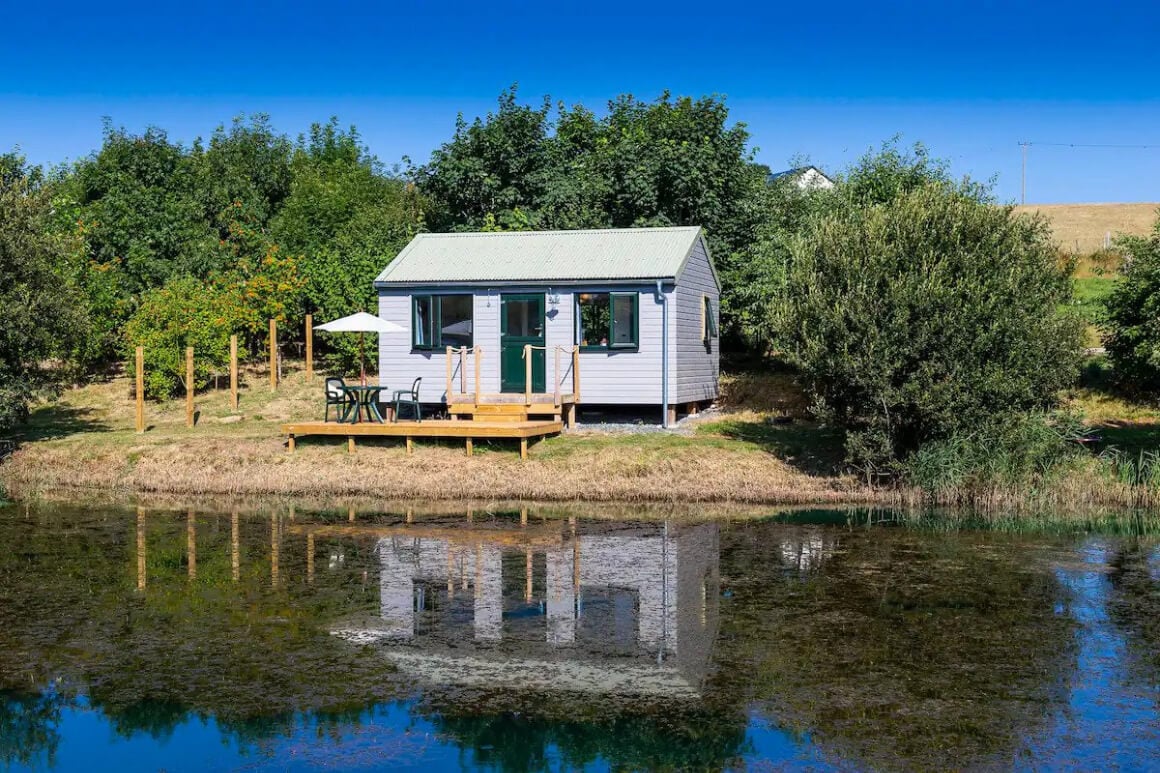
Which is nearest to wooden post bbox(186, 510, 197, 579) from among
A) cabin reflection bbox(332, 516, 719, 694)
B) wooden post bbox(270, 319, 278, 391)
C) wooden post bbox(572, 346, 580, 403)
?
cabin reflection bbox(332, 516, 719, 694)

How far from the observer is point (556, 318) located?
23.4 metres

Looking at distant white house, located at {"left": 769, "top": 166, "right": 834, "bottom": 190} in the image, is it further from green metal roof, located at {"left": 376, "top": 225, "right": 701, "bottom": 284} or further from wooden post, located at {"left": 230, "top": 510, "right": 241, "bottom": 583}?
wooden post, located at {"left": 230, "top": 510, "right": 241, "bottom": 583}

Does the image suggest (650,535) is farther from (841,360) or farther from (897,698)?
(897,698)

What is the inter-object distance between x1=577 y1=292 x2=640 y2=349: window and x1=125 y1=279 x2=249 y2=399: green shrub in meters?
9.33

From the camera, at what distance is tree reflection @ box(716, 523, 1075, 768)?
7.96 m

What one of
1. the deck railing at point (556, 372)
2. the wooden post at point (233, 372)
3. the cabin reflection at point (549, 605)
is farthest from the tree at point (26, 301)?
the cabin reflection at point (549, 605)

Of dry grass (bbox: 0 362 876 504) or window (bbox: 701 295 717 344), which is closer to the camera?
dry grass (bbox: 0 362 876 504)

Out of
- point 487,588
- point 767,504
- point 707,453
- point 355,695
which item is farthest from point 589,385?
point 355,695

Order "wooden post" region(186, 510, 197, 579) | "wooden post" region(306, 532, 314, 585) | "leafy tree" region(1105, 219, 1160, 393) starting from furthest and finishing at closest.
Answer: "leafy tree" region(1105, 219, 1160, 393)
"wooden post" region(186, 510, 197, 579)
"wooden post" region(306, 532, 314, 585)

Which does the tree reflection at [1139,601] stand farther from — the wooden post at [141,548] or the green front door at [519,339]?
the green front door at [519,339]

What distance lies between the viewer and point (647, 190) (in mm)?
29156

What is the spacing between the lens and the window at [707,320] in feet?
83.5

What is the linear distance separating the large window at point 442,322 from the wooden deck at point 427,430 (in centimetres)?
289

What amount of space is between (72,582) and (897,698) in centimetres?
883
